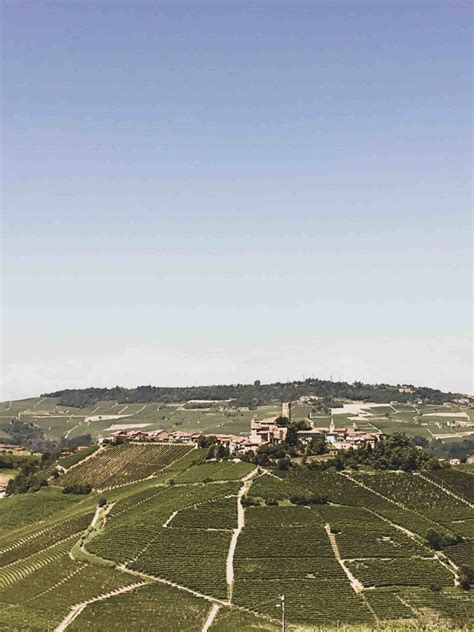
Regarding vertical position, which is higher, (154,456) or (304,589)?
(154,456)

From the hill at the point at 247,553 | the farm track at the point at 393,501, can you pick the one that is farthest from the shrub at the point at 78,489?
the farm track at the point at 393,501

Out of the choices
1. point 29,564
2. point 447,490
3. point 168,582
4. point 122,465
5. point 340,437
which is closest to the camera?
point 168,582

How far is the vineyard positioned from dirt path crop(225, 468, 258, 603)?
82.8 feet

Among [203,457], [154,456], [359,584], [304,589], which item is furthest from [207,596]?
[154,456]

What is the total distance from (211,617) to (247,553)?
43.5 feet

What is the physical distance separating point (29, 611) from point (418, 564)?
41.0 meters

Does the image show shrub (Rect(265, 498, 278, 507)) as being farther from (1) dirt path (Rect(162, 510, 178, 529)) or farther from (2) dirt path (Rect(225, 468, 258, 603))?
(1) dirt path (Rect(162, 510, 178, 529))

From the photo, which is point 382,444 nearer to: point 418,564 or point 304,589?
point 418,564

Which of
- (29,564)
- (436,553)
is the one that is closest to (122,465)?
(29,564)

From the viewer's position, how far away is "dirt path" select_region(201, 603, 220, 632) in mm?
68562

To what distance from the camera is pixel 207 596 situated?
247 ft

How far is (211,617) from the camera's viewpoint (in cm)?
7075

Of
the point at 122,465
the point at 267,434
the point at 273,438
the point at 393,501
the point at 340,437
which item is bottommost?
the point at 393,501

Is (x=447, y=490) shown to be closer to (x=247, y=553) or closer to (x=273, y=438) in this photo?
(x=247, y=553)
